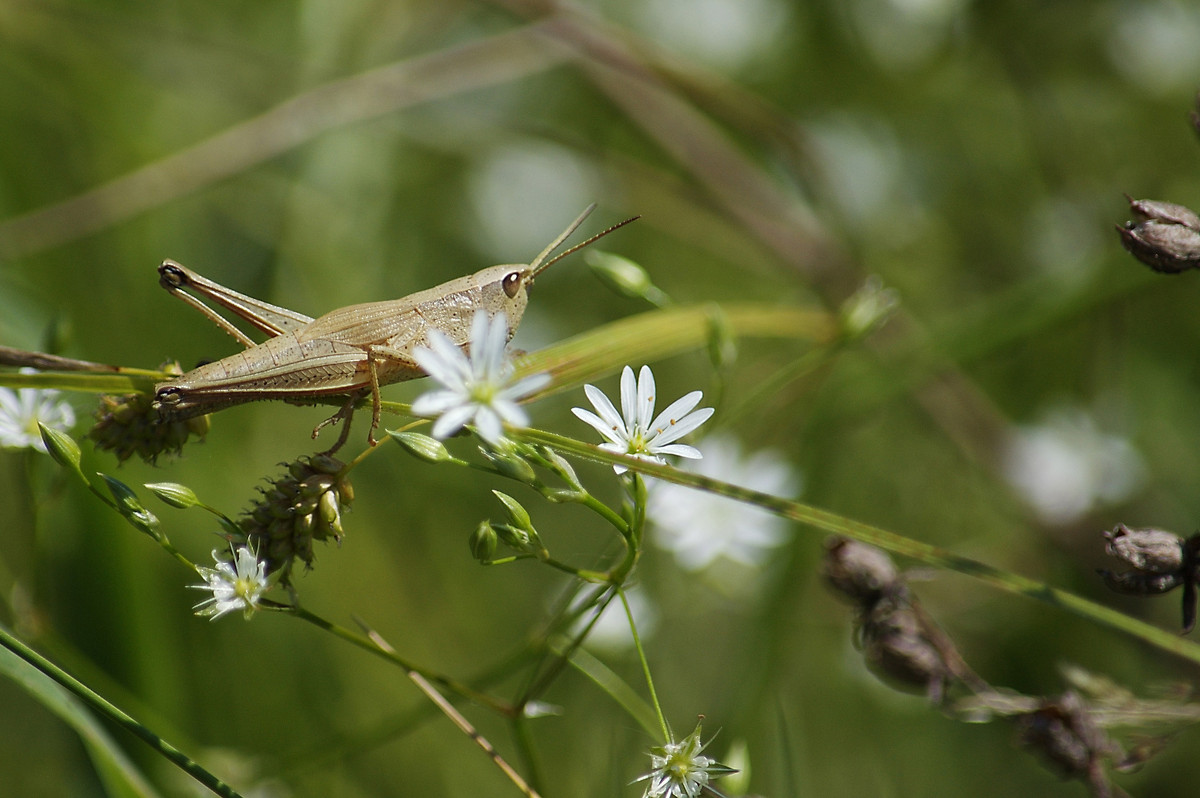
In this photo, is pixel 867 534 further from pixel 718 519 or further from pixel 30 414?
pixel 30 414

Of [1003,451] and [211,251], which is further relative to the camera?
[211,251]

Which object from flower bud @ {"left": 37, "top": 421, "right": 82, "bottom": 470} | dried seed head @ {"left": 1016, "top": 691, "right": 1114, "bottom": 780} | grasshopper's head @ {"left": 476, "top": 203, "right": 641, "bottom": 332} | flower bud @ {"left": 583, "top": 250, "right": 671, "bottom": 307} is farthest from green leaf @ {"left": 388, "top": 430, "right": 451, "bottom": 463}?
dried seed head @ {"left": 1016, "top": 691, "right": 1114, "bottom": 780}

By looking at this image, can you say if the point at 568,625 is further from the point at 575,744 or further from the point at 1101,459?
the point at 1101,459

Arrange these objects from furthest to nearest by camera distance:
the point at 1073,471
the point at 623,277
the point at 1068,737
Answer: the point at 1073,471, the point at 623,277, the point at 1068,737

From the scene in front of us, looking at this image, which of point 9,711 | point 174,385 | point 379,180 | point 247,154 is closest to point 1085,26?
point 379,180

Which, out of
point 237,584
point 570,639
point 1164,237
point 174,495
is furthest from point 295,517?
point 1164,237

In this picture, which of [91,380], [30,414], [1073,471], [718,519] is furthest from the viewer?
[1073,471]

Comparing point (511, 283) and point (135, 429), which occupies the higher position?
point (511, 283)
